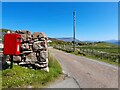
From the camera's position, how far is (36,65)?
10.5 m

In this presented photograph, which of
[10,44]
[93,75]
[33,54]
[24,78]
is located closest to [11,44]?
[10,44]

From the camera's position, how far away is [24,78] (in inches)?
345

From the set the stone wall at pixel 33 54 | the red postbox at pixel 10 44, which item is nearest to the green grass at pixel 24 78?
the stone wall at pixel 33 54

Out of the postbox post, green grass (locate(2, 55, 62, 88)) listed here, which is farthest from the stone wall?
the postbox post

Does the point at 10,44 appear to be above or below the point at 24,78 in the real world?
above

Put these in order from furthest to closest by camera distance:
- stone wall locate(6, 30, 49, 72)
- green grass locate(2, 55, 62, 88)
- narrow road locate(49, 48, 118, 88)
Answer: stone wall locate(6, 30, 49, 72) → narrow road locate(49, 48, 118, 88) → green grass locate(2, 55, 62, 88)

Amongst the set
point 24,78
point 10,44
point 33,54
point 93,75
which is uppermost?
point 10,44

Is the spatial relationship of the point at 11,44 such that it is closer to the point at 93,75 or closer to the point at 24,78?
the point at 24,78

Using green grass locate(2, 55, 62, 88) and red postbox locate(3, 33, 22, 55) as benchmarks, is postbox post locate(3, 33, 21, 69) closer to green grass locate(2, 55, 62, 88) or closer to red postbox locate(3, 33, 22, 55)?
red postbox locate(3, 33, 22, 55)

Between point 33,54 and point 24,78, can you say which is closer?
point 24,78

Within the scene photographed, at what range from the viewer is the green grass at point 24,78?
27.0 ft

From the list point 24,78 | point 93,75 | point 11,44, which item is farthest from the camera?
point 93,75

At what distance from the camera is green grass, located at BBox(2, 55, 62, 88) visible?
27.0 feet

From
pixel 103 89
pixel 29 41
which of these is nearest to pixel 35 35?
pixel 29 41
